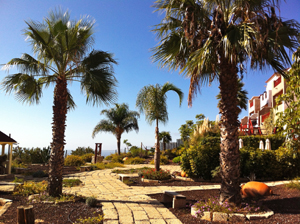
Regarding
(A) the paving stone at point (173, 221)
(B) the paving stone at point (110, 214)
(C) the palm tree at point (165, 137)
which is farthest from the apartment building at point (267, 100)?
(B) the paving stone at point (110, 214)

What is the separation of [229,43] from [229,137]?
230 cm

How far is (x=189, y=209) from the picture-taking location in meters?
6.35

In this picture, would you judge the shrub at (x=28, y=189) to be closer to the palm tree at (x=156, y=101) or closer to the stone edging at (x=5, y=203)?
the stone edging at (x=5, y=203)

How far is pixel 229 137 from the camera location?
A: 19.5 ft

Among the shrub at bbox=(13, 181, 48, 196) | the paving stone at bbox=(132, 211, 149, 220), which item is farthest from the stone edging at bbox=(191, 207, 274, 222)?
the shrub at bbox=(13, 181, 48, 196)

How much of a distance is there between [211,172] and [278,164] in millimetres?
2929

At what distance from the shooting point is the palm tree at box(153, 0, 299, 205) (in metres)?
5.66

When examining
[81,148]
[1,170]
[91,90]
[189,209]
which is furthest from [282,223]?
[81,148]

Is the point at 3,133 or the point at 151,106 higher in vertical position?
the point at 151,106

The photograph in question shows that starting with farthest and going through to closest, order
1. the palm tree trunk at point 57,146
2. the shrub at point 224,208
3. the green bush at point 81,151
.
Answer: the green bush at point 81,151, the palm tree trunk at point 57,146, the shrub at point 224,208

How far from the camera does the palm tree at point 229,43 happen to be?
5656mm

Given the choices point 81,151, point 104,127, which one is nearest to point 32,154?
point 81,151

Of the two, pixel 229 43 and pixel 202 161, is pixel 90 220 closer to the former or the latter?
pixel 229 43

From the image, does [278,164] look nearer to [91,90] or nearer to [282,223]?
[282,223]
